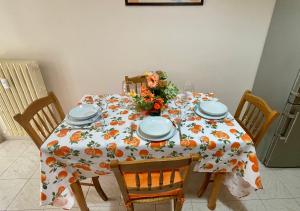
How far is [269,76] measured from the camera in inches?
63.1

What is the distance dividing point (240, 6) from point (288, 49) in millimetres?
523

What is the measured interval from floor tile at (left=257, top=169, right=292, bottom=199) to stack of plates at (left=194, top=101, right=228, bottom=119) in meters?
0.87

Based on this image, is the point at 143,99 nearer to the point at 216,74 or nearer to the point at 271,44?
the point at 216,74

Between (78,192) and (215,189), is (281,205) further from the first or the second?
(78,192)

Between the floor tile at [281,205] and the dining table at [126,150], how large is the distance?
1.59 ft

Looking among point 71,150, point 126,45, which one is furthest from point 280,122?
point 71,150

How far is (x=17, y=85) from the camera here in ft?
5.47

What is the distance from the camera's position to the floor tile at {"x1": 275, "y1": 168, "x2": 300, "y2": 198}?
1.49 m

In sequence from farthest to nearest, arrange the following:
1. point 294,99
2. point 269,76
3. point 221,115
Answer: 1. point 269,76
2. point 294,99
3. point 221,115

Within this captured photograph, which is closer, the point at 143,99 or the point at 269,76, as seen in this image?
the point at 143,99

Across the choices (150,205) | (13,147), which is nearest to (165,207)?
(150,205)

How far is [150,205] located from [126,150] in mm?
719

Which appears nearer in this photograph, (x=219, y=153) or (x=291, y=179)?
(x=219, y=153)

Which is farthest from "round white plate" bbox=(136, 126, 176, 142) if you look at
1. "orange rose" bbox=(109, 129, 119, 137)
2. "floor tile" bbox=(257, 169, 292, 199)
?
"floor tile" bbox=(257, 169, 292, 199)
